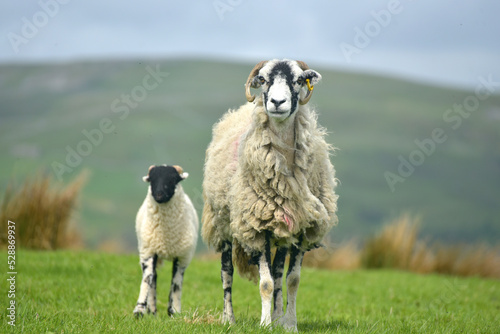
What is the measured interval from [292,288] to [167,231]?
189cm

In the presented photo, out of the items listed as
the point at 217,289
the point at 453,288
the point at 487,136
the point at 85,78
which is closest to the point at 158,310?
the point at 217,289

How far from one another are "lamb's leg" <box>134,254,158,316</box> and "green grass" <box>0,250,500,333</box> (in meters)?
0.21

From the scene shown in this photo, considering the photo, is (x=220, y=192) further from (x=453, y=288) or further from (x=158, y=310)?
(x=453, y=288)

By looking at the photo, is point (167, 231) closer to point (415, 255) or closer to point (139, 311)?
point (139, 311)

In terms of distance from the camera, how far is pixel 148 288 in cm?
766

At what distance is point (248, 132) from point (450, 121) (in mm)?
53592

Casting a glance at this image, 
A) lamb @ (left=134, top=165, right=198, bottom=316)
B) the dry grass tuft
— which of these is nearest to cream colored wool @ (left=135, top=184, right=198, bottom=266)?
lamb @ (left=134, top=165, right=198, bottom=316)

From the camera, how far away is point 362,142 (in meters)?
54.0

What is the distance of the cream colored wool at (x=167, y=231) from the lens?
7.84 meters

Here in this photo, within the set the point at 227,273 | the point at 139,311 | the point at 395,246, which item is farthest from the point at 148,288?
the point at 395,246

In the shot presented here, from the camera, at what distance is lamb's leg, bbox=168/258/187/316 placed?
25.6 feet

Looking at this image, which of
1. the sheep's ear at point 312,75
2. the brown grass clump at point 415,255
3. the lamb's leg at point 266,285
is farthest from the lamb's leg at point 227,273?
the brown grass clump at point 415,255
